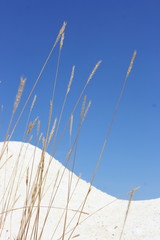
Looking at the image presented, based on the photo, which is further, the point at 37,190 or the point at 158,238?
the point at 158,238

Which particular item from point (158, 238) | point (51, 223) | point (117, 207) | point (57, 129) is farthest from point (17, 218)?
point (57, 129)

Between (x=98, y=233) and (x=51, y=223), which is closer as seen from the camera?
(x=98, y=233)

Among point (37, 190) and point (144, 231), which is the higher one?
point (144, 231)

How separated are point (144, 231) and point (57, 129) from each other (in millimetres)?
4171

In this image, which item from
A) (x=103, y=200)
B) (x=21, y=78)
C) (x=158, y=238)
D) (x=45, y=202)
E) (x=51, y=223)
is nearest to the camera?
(x=21, y=78)

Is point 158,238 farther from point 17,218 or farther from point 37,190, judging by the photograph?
point 37,190

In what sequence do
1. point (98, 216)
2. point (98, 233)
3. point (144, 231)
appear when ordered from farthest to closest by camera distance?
point (98, 216) < point (98, 233) < point (144, 231)

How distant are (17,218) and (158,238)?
8.87ft

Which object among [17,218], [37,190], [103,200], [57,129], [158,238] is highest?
[103,200]

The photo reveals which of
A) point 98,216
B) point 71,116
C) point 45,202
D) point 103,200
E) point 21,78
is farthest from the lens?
point 103,200

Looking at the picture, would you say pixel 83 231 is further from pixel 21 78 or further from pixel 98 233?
pixel 21 78

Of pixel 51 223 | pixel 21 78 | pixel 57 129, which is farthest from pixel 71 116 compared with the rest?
pixel 51 223

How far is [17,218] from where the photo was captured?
607 cm

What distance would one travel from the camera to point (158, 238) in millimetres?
4730
